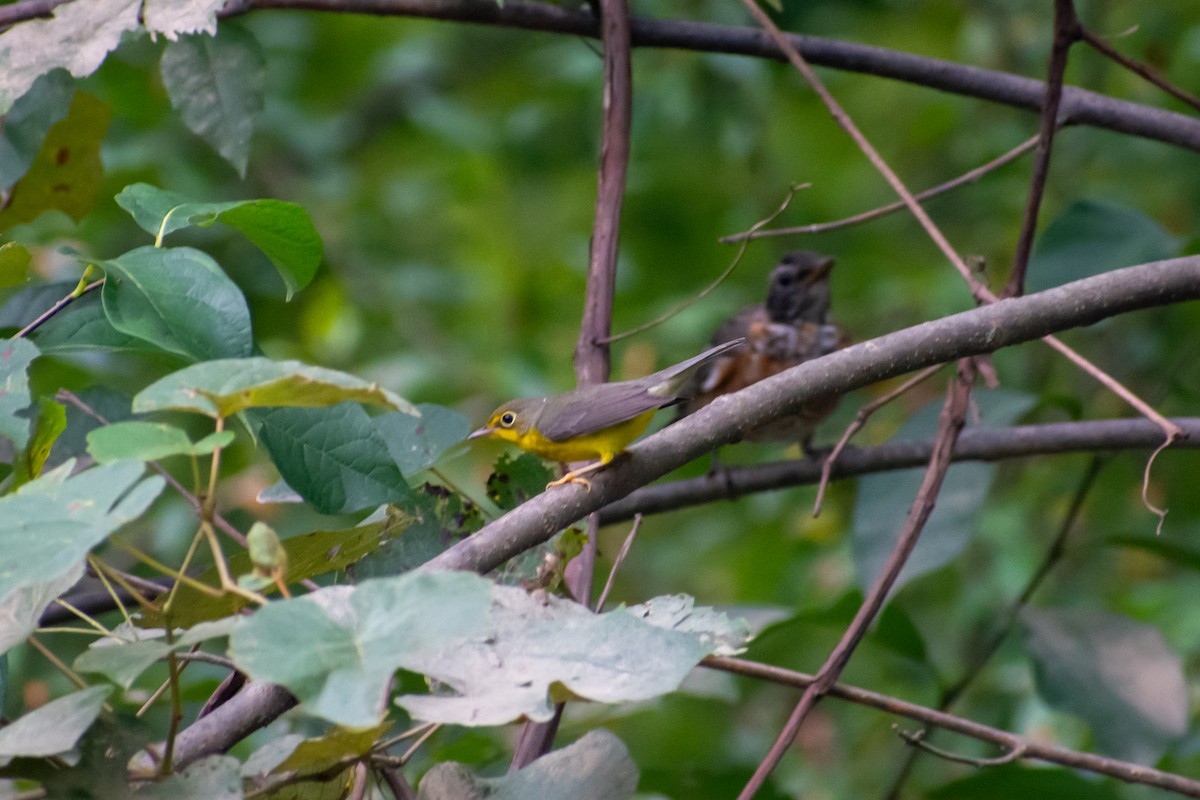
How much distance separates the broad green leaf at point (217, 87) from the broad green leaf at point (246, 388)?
1471 millimetres

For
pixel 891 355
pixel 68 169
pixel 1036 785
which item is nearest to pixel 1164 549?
pixel 1036 785

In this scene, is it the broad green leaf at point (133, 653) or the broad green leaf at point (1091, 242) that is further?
the broad green leaf at point (1091, 242)

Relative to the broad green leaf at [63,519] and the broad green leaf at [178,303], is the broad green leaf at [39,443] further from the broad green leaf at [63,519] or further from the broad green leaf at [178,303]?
the broad green leaf at [63,519]

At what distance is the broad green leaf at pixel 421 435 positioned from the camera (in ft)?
6.96

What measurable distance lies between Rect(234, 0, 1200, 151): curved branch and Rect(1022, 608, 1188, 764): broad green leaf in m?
1.36

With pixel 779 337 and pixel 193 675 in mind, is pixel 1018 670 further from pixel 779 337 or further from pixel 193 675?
pixel 193 675

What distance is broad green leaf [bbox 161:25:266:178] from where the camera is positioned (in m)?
2.62

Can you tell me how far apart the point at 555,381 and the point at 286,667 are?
516 cm

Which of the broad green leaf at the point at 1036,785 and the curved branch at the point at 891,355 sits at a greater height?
the curved branch at the point at 891,355

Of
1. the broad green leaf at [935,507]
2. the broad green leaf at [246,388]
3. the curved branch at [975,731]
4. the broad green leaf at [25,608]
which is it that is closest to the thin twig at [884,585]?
the curved branch at [975,731]

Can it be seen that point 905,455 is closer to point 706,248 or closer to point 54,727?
point 54,727

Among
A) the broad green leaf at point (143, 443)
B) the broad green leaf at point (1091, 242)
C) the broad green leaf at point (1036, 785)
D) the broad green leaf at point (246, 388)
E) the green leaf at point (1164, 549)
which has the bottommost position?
the broad green leaf at point (1036, 785)

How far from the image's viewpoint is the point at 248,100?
8.68 feet

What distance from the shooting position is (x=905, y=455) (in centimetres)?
309
